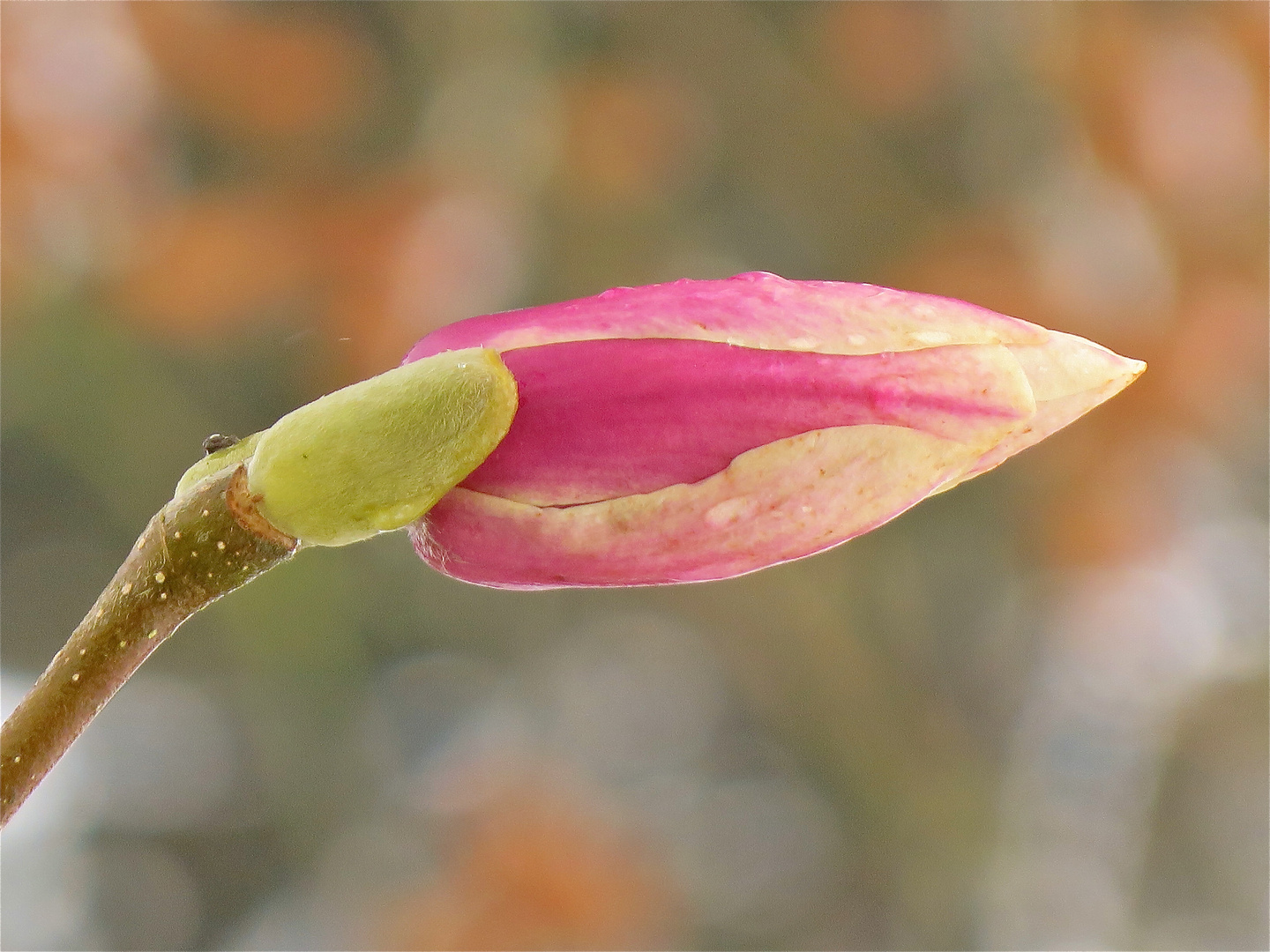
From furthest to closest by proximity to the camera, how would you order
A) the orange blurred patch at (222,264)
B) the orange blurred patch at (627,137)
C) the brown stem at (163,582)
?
the orange blurred patch at (627,137)
the orange blurred patch at (222,264)
the brown stem at (163,582)

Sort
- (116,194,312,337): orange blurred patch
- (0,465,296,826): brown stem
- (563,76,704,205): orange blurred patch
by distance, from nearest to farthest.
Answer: (0,465,296,826): brown stem
(116,194,312,337): orange blurred patch
(563,76,704,205): orange blurred patch

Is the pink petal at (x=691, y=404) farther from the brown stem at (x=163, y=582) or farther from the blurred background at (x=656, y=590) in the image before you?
the blurred background at (x=656, y=590)

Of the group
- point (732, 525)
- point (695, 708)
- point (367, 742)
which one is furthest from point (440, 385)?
point (695, 708)

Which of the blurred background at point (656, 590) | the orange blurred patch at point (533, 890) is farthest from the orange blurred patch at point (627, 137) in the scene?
the orange blurred patch at point (533, 890)

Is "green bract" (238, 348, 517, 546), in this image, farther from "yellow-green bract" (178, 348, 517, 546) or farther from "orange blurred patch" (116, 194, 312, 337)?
"orange blurred patch" (116, 194, 312, 337)

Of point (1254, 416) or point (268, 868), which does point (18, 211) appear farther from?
point (1254, 416)

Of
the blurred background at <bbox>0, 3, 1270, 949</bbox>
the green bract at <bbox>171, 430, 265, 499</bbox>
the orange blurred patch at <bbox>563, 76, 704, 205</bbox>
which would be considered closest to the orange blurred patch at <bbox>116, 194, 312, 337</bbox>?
the blurred background at <bbox>0, 3, 1270, 949</bbox>
